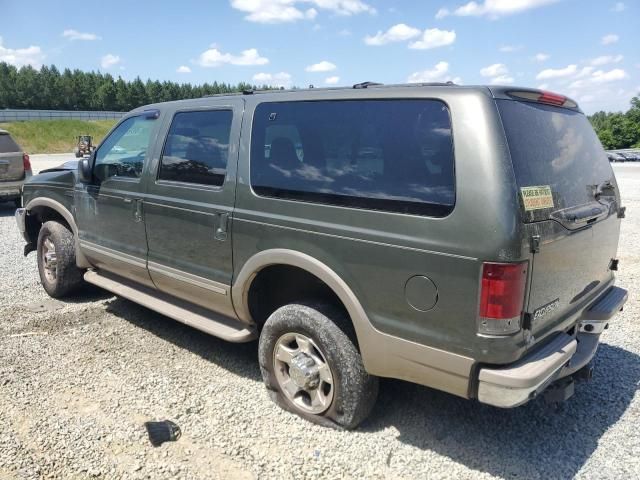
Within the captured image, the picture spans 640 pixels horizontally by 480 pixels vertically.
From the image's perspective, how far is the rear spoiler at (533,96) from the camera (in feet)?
8.28

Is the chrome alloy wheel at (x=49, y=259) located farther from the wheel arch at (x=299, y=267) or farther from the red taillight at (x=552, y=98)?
the red taillight at (x=552, y=98)

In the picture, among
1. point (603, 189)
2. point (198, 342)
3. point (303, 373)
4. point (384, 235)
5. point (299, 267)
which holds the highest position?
point (603, 189)

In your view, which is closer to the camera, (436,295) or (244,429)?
(436,295)

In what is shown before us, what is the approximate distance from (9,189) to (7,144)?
937mm

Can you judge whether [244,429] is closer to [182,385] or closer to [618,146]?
[182,385]

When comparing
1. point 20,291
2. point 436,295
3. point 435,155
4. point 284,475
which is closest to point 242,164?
point 435,155

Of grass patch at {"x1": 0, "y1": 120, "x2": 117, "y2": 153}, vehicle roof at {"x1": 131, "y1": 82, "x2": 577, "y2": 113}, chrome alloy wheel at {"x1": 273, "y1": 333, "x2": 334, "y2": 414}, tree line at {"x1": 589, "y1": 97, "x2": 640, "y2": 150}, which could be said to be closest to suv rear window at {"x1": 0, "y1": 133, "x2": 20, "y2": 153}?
vehicle roof at {"x1": 131, "y1": 82, "x2": 577, "y2": 113}

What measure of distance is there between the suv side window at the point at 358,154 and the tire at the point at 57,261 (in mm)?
2962

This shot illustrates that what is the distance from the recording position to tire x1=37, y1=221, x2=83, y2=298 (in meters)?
5.22

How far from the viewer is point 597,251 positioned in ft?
10.1

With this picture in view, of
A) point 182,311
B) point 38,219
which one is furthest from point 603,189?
point 38,219

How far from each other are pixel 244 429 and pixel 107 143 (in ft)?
9.86

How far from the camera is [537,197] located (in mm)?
2426

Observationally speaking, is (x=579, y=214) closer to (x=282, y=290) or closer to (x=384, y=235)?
(x=384, y=235)
